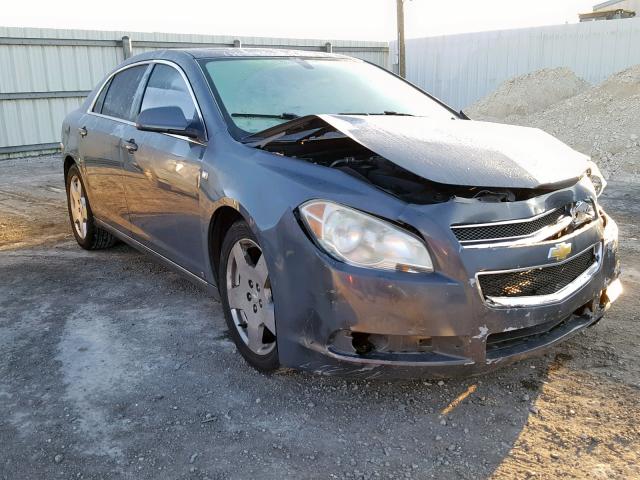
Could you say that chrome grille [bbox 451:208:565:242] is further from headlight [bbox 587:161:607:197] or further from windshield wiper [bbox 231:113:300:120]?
windshield wiper [bbox 231:113:300:120]

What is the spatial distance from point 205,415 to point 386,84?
253 cm

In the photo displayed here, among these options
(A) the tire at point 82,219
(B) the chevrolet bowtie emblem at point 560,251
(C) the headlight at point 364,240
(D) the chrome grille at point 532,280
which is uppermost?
(C) the headlight at point 364,240

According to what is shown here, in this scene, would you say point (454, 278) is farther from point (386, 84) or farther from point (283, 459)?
point (386, 84)

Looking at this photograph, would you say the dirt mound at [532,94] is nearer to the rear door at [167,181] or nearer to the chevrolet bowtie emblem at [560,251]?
the rear door at [167,181]

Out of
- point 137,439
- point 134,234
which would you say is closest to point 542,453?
point 137,439

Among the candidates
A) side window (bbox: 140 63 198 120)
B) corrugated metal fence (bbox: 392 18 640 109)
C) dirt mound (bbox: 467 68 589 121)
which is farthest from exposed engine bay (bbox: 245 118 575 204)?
corrugated metal fence (bbox: 392 18 640 109)

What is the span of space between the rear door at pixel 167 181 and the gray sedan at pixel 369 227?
16 millimetres

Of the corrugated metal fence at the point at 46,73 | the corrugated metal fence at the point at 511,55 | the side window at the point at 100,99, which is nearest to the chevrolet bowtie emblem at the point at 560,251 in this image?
the side window at the point at 100,99

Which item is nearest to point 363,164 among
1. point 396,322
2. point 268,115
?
point 396,322

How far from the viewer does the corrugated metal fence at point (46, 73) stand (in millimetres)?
13828

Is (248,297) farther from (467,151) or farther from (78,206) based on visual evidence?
(78,206)

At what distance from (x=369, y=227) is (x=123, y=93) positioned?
295 cm

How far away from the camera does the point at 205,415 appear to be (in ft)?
9.05

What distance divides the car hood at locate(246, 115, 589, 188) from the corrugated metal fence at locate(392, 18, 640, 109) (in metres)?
15.7
